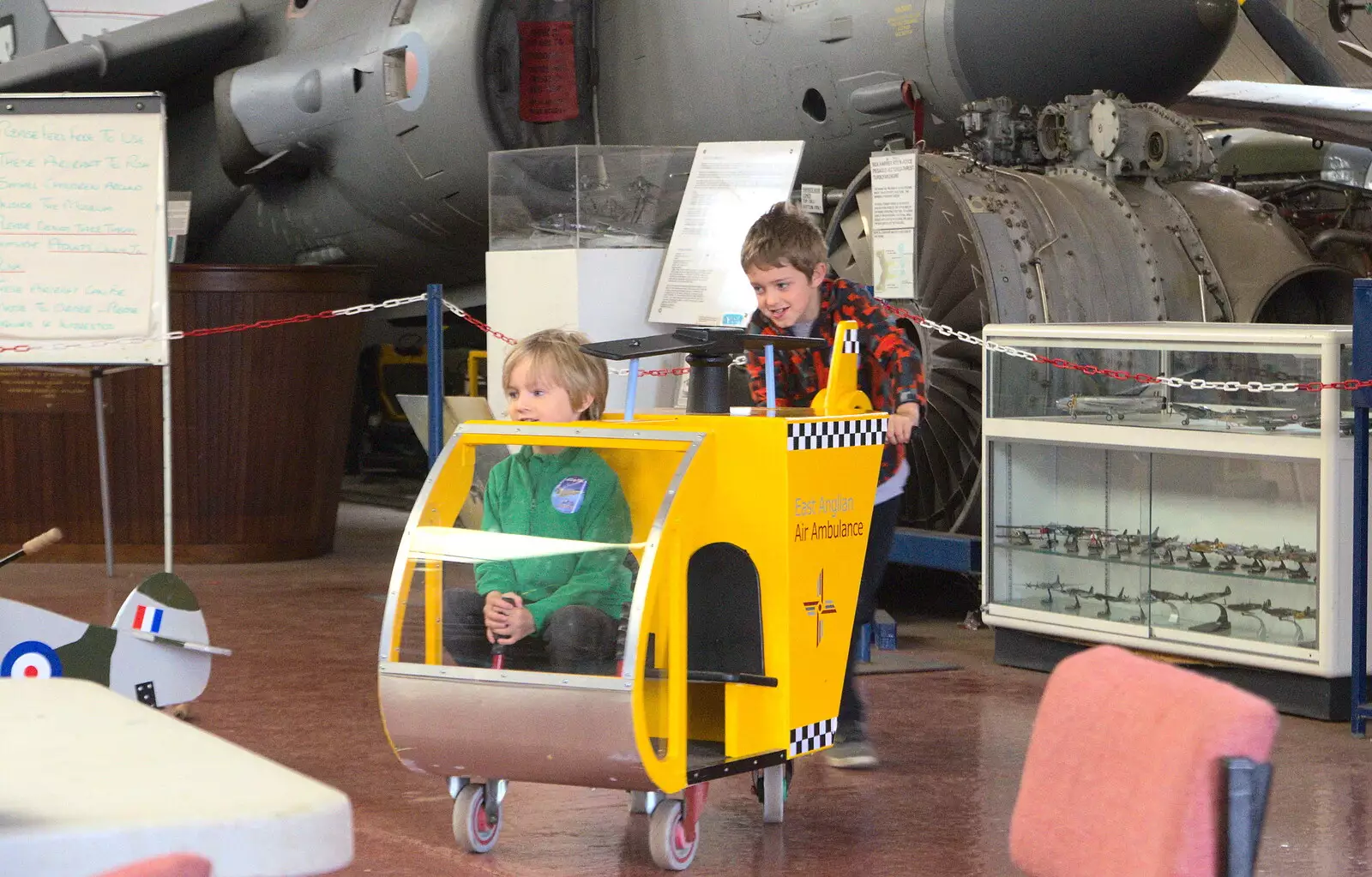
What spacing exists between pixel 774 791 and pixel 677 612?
29.0 inches

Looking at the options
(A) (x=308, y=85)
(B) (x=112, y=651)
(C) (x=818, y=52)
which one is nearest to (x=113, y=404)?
(A) (x=308, y=85)

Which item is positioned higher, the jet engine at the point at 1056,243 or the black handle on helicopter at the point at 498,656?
the jet engine at the point at 1056,243

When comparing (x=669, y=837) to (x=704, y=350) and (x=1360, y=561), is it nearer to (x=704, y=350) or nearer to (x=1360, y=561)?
(x=704, y=350)

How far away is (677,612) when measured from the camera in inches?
120

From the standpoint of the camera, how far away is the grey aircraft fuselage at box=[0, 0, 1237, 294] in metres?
6.50

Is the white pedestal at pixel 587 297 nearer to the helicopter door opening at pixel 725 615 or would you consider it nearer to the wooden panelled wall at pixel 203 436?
the wooden panelled wall at pixel 203 436

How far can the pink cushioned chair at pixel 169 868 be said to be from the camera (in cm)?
101

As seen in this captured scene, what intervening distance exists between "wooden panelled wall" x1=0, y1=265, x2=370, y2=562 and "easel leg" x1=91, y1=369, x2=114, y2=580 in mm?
221

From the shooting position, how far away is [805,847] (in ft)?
11.3

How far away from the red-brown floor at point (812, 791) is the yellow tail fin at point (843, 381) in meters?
0.93

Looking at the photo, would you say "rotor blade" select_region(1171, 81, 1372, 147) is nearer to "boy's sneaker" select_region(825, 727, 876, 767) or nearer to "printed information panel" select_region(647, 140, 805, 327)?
"printed information panel" select_region(647, 140, 805, 327)

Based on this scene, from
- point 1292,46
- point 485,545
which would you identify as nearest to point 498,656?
point 485,545

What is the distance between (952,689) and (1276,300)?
2852 mm

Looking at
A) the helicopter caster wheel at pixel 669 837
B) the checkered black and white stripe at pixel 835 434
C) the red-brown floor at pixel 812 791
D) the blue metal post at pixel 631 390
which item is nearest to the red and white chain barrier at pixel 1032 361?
the checkered black and white stripe at pixel 835 434
